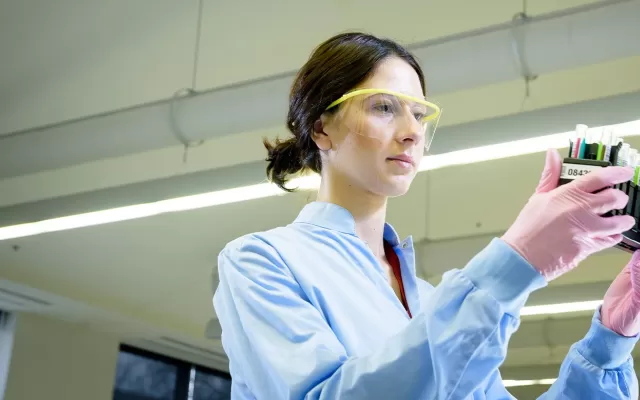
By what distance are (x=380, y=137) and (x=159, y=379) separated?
28.0 ft

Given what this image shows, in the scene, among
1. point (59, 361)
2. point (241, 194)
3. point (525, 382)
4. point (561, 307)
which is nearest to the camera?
point (241, 194)

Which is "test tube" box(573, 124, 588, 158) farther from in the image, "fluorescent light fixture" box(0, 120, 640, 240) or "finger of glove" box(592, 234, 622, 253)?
"fluorescent light fixture" box(0, 120, 640, 240)

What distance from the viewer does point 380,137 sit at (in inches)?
43.6

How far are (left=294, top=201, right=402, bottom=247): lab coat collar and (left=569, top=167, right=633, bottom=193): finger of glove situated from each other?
39 centimetres

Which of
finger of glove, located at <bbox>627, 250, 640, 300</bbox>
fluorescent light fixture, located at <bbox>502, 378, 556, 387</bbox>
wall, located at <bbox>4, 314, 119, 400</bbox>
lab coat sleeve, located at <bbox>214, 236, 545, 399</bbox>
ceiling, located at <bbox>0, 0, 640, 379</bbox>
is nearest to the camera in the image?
lab coat sleeve, located at <bbox>214, 236, 545, 399</bbox>

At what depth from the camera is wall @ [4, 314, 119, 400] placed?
7.42m

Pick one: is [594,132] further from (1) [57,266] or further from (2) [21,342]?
(2) [21,342]

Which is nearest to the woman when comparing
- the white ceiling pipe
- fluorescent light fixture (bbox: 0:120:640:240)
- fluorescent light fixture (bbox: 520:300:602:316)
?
fluorescent light fixture (bbox: 0:120:640:240)

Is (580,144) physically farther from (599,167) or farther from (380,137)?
(380,137)

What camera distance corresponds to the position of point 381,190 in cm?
112

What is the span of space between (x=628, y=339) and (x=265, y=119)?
262 centimetres

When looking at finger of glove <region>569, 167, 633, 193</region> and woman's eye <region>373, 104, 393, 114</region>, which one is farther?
woman's eye <region>373, 104, 393, 114</region>

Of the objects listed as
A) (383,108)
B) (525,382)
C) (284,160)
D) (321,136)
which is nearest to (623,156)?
(383,108)

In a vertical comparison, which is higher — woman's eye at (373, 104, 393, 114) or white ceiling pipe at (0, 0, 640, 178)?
white ceiling pipe at (0, 0, 640, 178)
